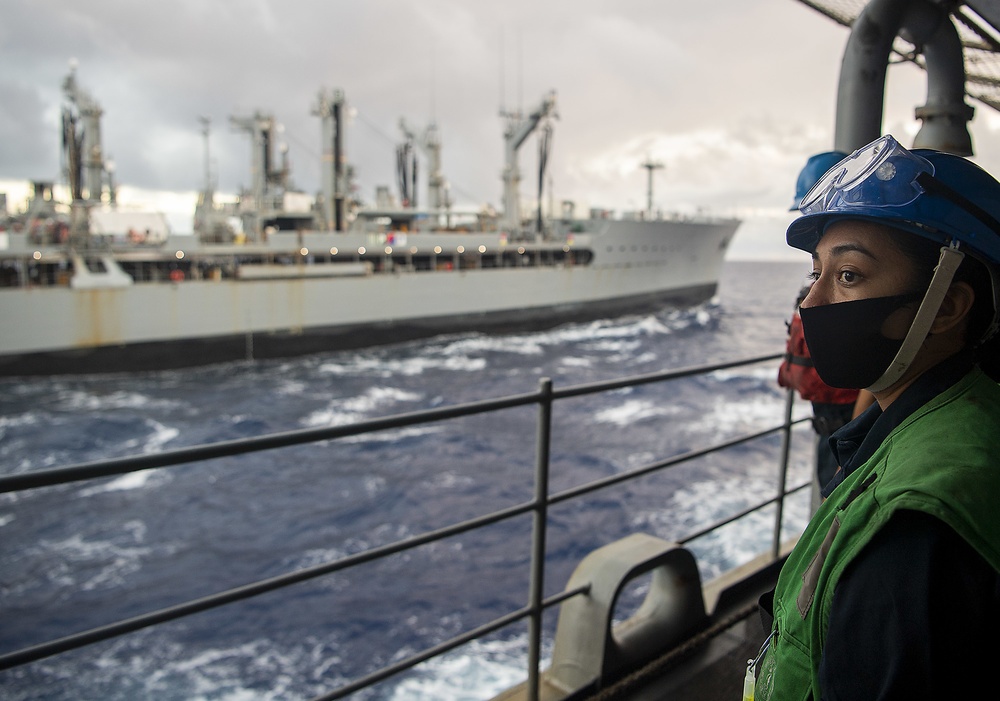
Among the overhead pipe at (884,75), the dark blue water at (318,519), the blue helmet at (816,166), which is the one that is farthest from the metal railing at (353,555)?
the dark blue water at (318,519)

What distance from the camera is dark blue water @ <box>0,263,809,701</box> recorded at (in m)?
6.40

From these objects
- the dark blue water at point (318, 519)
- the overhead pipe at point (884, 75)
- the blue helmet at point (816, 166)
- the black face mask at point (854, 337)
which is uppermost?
the overhead pipe at point (884, 75)

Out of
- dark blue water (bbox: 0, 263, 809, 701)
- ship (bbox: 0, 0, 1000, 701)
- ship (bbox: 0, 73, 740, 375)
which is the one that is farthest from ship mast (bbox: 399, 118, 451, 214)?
ship (bbox: 0, 0, 1000, 701)

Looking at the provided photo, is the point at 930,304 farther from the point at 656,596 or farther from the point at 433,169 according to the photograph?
the point at 433,169

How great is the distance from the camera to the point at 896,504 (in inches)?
25.0

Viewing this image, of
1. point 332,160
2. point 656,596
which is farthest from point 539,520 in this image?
point 332,160

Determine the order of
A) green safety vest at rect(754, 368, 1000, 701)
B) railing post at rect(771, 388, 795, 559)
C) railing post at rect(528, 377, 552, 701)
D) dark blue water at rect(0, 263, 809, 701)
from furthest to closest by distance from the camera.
A: dark blue water at rect(0, 263, 809, 701)
railing post at rect(771, 388, 795, 559)
railing post at rect(528, 377, 552, 701)
green safety vest at rect(754, 368, 1000, 701)

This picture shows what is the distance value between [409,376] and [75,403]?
9.09 m

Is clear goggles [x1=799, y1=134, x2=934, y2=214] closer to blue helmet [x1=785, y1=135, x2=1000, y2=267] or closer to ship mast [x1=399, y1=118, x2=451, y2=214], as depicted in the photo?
blue helmet [x1=785, y1=135, x2=1000, y2=267]

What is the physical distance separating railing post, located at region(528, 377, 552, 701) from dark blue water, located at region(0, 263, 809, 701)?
44.1 inches

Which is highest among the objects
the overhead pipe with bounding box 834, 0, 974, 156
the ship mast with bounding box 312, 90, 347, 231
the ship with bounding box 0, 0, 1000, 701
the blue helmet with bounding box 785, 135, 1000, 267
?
the ship mast with bounding box 312, 90, 347, 231

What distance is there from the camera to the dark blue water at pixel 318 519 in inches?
252

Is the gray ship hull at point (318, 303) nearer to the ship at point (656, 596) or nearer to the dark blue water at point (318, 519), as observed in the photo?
the dark blue water at point (318, 519)

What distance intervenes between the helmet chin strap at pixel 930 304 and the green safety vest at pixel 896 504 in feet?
0.21
